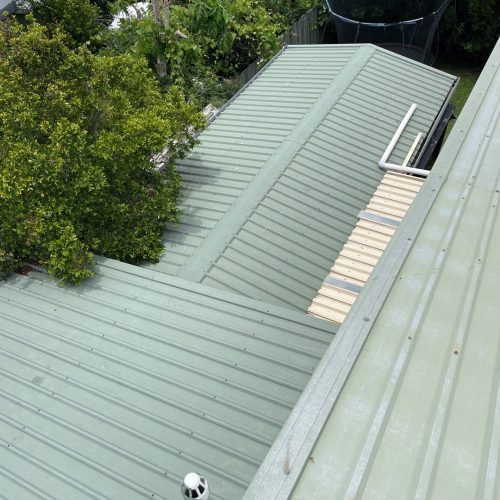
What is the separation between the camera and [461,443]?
3264 mm

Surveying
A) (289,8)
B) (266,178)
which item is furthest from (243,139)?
(289,8)

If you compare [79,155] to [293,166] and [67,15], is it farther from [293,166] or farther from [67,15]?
[67,15]

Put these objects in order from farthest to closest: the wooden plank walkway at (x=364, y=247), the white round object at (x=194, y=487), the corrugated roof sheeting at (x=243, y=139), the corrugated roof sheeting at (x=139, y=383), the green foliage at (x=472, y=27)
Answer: the green foliage at (x=472, y=27) → the corrugated roof sheeting at (x=243, y=139) → the wooden plank walkway at (x=364, y=247) → the corrugated roof sheeting at (x=139, y=383) → the white round object at (x=194, y=487)

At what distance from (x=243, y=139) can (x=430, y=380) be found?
7.73 metres

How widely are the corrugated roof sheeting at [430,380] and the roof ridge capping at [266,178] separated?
3581 millimetres

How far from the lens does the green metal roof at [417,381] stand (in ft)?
10.2

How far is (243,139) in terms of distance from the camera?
10516 millimetres

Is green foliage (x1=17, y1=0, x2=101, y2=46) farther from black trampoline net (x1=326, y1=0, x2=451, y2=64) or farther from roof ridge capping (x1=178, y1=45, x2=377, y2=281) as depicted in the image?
roof ridge capping (x1=178, y1=45, x2=377, y2=281)

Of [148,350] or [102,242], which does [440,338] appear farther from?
[102,242]

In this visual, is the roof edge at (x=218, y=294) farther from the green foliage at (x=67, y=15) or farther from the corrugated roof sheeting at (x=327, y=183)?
the green foliage at (x=67, y=15)

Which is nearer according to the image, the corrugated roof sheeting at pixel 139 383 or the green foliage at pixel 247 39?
the corrugated roof sheeting at pixel 139 383

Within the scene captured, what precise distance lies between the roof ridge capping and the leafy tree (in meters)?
0.75

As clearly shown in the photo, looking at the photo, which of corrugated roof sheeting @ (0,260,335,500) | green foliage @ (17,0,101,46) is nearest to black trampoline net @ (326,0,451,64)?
green foliage @ (17,0,101,46)

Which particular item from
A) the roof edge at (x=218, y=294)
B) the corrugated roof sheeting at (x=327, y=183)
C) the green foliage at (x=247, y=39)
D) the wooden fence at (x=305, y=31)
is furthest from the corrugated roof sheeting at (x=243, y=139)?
the wooden fence at (x=305, y=31)
